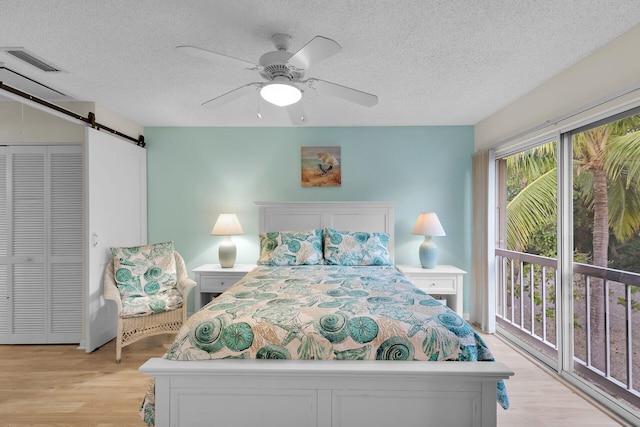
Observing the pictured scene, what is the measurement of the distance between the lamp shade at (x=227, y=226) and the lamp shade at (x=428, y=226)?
199 centimetres

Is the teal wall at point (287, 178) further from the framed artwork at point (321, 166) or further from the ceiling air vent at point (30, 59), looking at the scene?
the ceiling air vent at point (30, 59)

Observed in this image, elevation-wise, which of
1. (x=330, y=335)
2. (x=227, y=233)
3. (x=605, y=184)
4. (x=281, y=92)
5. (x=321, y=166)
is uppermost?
(x=281, y=92)

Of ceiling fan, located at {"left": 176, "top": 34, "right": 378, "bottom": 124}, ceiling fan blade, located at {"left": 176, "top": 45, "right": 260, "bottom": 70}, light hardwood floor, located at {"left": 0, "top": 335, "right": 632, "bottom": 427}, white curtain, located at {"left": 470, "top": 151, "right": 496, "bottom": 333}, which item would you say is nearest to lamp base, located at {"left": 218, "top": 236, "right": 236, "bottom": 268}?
light hardwood floor, located at {"left": 0, "top": 335, "right": 632, "bottom": 427}

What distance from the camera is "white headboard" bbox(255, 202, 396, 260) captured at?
158 inches

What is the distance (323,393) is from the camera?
1.59 m

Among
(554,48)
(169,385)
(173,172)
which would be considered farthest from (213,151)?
(554,48)

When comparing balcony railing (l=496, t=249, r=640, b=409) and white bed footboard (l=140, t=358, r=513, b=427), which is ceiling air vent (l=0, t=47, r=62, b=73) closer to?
white bed footboard (l=140, t=358, r=513, b=427)

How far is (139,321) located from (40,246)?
136cm

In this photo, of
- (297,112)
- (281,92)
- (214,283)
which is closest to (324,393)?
(281,92)

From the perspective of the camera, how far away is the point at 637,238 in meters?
2.41

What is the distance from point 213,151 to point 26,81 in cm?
178

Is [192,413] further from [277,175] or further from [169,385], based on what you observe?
[277,175]

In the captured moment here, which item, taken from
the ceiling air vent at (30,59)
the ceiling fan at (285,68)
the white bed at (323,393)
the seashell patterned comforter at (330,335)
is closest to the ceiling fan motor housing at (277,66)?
the ceiling fan at (285,68)

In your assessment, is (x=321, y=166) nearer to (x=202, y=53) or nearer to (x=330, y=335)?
(x=202, y=53)
